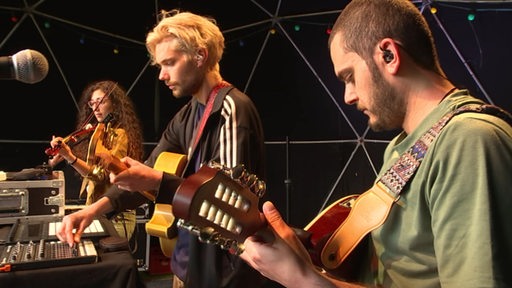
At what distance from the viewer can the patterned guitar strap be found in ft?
3.00

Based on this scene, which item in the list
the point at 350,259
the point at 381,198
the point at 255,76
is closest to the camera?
the point at 381,198

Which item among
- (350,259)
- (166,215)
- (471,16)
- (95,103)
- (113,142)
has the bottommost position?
(166,215)

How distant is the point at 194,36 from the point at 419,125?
1.28 metres

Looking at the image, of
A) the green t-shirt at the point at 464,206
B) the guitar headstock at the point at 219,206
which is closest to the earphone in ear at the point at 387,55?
the green t-shirt at the point at 464,206

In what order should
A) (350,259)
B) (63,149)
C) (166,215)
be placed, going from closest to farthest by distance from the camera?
(350,259) → (166,215) → (63,149)

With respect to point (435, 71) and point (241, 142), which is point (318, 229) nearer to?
point (241, 142)

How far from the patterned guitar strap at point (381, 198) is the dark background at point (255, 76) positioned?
138 inches

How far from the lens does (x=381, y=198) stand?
1059 mm

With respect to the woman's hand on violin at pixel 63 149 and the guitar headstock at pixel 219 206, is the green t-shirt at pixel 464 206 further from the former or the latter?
the woman's hand on violin at pixel 63 149

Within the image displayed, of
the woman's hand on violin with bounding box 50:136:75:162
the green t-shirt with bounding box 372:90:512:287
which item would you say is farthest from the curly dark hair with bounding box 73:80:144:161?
the green t-shirt with bounding box 372:90:512:287

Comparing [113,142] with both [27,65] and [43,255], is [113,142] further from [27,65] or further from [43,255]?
[27,65]

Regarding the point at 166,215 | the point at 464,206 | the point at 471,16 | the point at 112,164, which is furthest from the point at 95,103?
the point at 471,16

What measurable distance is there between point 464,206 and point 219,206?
52cm

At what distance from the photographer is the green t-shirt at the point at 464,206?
0.77 metres
